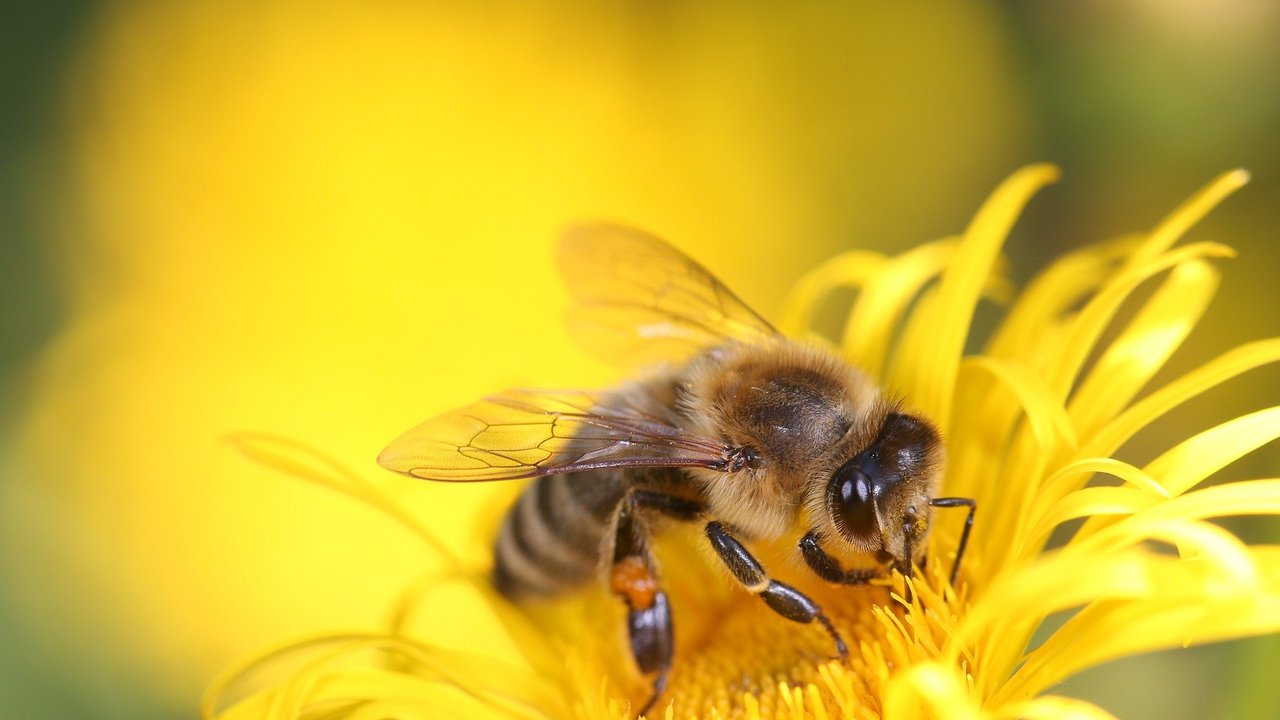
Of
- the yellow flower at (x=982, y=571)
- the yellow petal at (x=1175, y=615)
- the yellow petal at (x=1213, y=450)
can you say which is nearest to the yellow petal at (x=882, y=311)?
the yellow flower at (x=982, y=571)

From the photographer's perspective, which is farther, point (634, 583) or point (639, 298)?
point (639, 298)

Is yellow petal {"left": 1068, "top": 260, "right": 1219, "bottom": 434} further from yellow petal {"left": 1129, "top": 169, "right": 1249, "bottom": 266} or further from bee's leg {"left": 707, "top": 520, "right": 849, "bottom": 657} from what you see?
bee's leg {"left": 707, "top": 520, "right": 849, "bottom": 657}

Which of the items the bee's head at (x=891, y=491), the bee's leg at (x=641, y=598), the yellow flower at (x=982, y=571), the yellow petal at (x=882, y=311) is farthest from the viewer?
the yellow petal at (x=882, y=311)

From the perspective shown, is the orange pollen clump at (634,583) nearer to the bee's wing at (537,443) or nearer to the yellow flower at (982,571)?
the yellow flower at (982,571)

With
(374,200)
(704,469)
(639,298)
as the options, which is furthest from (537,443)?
(374,200)

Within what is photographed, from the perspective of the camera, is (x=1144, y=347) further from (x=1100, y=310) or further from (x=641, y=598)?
(x=641, y=598)

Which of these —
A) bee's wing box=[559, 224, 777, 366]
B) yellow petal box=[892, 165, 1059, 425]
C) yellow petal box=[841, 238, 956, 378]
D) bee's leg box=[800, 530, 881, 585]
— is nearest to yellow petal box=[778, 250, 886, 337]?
yellow petal box=[841, 238, 956, 378]

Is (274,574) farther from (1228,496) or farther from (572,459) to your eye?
(1228,496)
